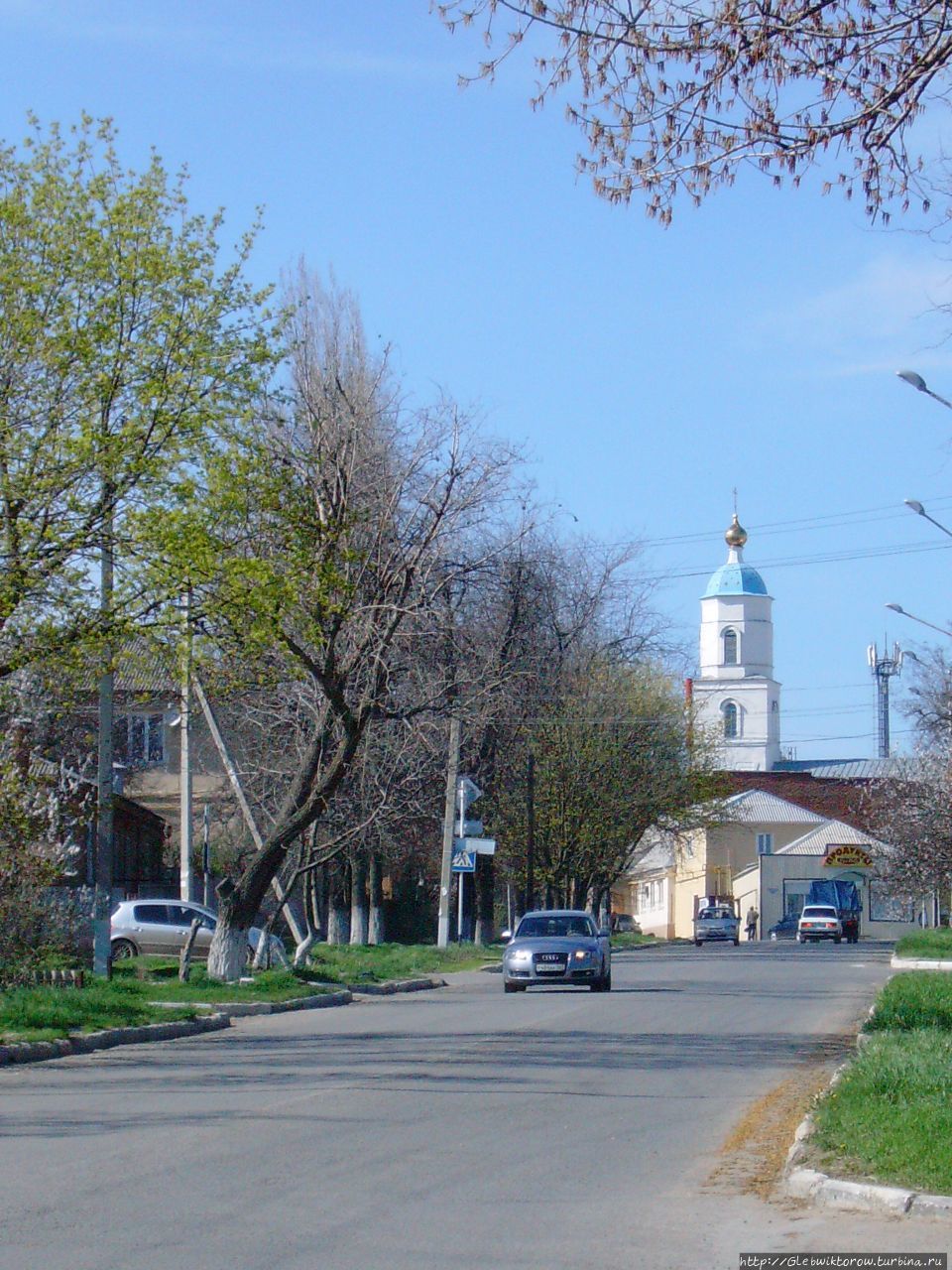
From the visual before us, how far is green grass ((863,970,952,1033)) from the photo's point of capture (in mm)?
16953

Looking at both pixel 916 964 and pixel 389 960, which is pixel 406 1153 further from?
pixel 916 964

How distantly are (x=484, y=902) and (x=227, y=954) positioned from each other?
24871 mm

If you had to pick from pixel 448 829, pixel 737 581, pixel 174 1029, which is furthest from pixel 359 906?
pixel 737 581

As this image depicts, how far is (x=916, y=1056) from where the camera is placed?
481 inches

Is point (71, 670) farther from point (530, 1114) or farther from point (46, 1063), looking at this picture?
point (530, 1114)

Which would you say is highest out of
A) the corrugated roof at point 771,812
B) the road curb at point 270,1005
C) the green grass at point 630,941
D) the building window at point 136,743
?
the building window at point 136,743

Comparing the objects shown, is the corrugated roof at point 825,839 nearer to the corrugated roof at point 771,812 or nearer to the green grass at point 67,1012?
the corrugated roof at point 771,812

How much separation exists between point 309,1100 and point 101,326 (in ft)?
28.4

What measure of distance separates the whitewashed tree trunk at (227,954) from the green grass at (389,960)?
95.7 inches

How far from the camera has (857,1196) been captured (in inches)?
320

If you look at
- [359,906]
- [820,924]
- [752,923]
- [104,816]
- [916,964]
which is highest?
[104,816]

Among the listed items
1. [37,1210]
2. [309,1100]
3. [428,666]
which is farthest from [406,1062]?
[428,666]

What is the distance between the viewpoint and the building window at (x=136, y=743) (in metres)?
52.6

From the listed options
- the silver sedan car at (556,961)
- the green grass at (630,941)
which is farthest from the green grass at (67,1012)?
the green grass at (630,941)
